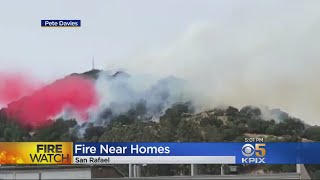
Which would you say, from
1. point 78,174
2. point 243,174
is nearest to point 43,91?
point 78,174

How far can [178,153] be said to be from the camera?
49.6 ft

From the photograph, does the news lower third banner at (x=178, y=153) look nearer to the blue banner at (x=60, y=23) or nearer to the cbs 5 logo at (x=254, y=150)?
the cbs 5 logo at (x=254, y=150)

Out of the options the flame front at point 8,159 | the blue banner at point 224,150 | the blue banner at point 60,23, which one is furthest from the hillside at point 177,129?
the blue banner at point 60,23

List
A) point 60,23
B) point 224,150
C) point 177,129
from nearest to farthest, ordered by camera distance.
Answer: point 224,150 → point 177,129 → point 60,23

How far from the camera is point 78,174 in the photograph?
1502 cm

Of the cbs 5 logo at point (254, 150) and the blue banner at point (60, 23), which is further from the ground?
the blue banner at point (60, 23)

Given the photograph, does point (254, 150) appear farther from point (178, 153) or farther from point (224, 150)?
point (178, 153)

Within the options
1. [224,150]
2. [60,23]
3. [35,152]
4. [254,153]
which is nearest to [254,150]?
[254,153]

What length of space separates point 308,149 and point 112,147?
136 inches

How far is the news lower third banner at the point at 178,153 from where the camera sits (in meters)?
15.1

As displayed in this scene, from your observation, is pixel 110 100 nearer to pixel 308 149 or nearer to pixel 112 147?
pixel 112 147

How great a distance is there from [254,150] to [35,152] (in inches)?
152

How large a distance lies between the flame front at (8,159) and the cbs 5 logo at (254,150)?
395 centimetres

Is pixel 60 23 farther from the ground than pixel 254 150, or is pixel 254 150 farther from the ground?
pixel 60 23
